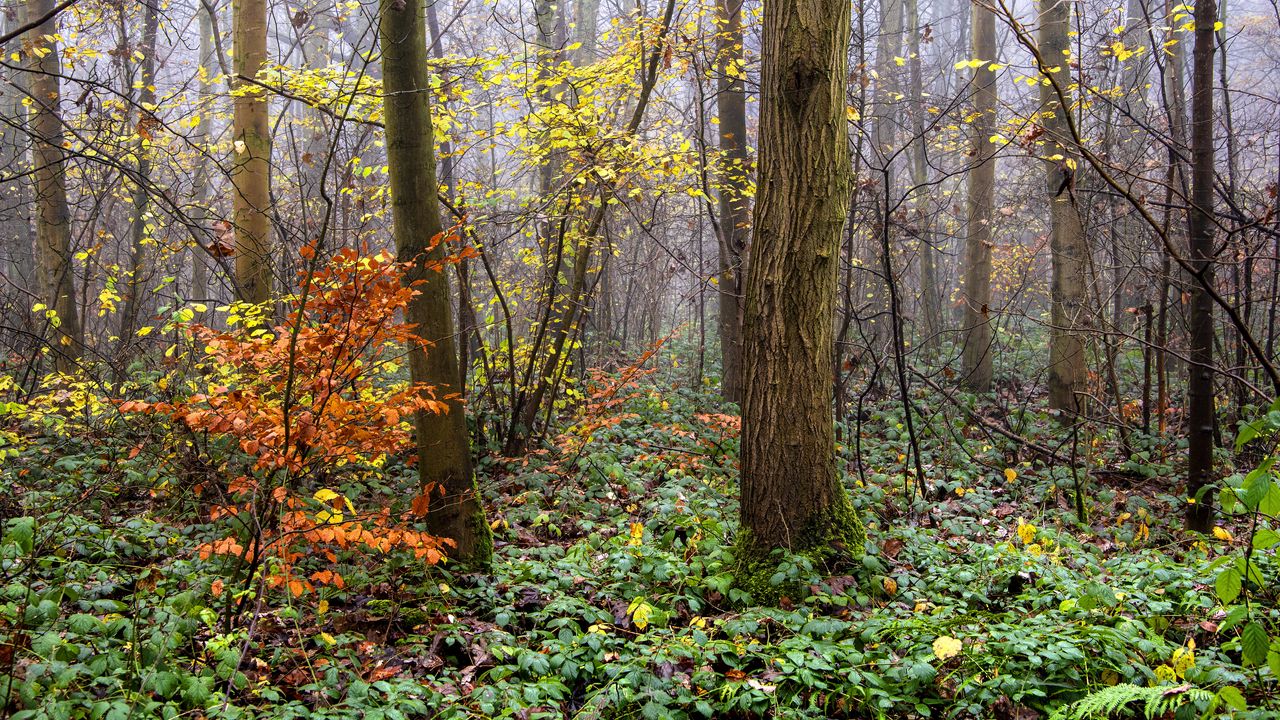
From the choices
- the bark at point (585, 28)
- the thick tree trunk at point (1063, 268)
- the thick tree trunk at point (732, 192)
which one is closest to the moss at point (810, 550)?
the thick tree trunk at point (732, 192)

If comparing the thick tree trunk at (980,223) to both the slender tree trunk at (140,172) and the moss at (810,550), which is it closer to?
the moss at (810,550)

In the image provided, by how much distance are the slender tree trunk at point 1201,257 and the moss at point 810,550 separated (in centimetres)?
234

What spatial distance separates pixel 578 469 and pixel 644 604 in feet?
10.6

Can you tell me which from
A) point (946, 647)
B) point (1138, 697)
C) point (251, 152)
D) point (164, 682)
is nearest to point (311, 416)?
point (164, 682)

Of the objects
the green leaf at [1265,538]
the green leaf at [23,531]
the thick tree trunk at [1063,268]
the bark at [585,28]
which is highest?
the bark at [585,28]

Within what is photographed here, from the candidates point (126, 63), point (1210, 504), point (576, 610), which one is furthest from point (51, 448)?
point (1210, 504)

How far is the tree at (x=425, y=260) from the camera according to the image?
4.45 m

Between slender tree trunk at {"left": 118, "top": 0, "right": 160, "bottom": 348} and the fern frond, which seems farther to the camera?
slender tree trunk at {"left": 118, "top": 0, "right": 160, "bottom": 348}

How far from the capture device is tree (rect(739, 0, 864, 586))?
4.17 meters

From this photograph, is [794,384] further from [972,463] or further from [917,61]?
[917,61]

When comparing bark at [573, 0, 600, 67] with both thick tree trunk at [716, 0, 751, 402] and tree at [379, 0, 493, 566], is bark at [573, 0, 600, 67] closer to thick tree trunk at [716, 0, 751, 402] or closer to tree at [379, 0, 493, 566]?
thick tree trunk at [716, 0, 751, 402]

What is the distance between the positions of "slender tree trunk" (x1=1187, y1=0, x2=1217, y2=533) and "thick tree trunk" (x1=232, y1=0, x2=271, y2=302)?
24.7 ft

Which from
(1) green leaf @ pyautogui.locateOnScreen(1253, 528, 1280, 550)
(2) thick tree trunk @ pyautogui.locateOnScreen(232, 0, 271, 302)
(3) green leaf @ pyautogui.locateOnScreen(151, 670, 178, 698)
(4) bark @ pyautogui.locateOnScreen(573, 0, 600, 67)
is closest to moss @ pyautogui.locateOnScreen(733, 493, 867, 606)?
(1) green leaf @ pyautogui.locateOnScreen(1253, 528, 1280, 550)

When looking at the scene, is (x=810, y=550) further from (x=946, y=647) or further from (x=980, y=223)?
(x=980, y=223)
